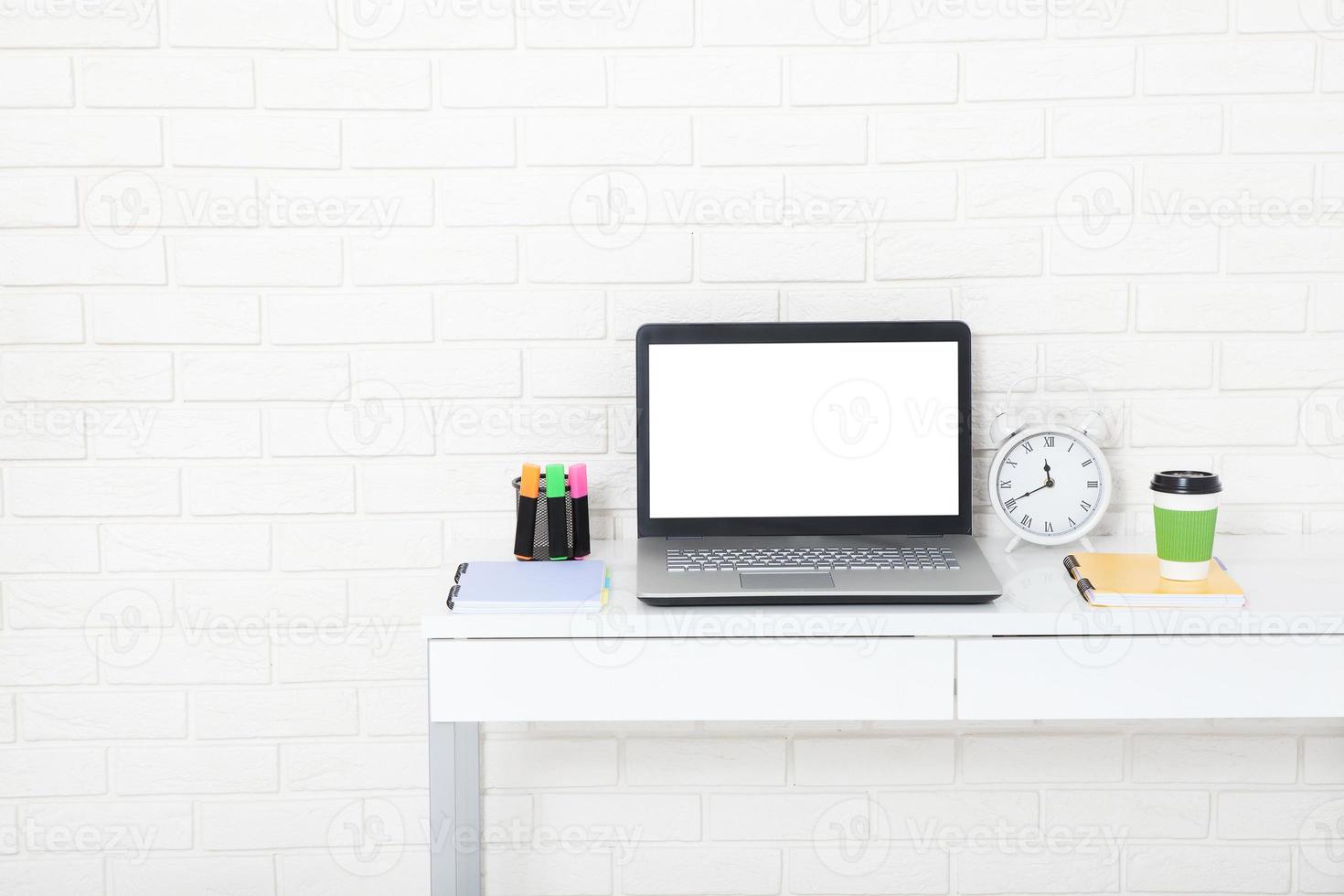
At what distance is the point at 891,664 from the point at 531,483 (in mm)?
516

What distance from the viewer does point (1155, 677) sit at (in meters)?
1.33

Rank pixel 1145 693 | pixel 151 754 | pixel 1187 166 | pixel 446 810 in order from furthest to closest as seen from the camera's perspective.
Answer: pixel 151 754, pixel 1187 166, pixel 446 810, pixel 1145 693

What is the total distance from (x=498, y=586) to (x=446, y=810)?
349 mm

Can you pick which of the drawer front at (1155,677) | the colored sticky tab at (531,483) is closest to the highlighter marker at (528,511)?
the colored sticky tab at (531,483)

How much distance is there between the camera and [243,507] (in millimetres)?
1723

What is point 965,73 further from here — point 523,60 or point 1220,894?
point 1220,894

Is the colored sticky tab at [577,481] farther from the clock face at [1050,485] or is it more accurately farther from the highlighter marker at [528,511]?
the clock face at [1050,485]

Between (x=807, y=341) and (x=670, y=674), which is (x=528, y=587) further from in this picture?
(x=807, y=341)

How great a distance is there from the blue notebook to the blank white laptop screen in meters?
0.18

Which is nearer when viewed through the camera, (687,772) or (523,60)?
(523,60)

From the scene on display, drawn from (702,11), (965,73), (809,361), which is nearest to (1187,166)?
(965,73)

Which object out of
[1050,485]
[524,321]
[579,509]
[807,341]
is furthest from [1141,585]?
[524,321]

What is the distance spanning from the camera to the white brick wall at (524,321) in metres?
1.64

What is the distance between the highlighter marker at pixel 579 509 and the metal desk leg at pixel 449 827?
0.28 meters
